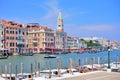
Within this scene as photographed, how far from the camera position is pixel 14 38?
2073 inches

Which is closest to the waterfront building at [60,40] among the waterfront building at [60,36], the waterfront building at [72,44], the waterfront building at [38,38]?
the waterfront building at [60,36]

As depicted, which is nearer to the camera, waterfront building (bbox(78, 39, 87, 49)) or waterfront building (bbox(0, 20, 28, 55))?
waterfront building (bbox(0, 20, 28, 55))

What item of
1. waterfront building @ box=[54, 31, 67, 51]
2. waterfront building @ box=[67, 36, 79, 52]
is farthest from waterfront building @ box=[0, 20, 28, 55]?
waterfront building @ box=[67, 36, 79, 52]

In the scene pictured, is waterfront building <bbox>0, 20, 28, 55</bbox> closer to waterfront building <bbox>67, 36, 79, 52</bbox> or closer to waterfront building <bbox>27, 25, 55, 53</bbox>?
waterfront building <bbox>27, 25, 55, 53</bbox>

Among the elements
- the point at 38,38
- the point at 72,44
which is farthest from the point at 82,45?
the point at 38,38

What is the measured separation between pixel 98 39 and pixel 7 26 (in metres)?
69.5

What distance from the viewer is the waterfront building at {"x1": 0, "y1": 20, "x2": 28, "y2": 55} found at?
50688 mm

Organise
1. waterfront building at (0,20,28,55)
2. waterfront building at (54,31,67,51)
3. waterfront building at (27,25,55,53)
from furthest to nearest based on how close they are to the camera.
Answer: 1. waterfront building at (54,31,67,51)
2. waterfront building at (27,25,55,53)
3. waterfront building at (0,20,28,55)

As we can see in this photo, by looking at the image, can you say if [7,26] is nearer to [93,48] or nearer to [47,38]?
[47,38]

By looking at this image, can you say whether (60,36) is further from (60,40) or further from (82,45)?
(82,45)

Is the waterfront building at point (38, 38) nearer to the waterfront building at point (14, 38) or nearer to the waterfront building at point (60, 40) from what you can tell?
the waterfront building at point (14, 38)

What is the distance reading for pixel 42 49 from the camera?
199 feet

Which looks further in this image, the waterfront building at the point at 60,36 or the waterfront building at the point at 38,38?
the waterfront building at the point at 60,36

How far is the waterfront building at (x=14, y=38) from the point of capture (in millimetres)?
50688
